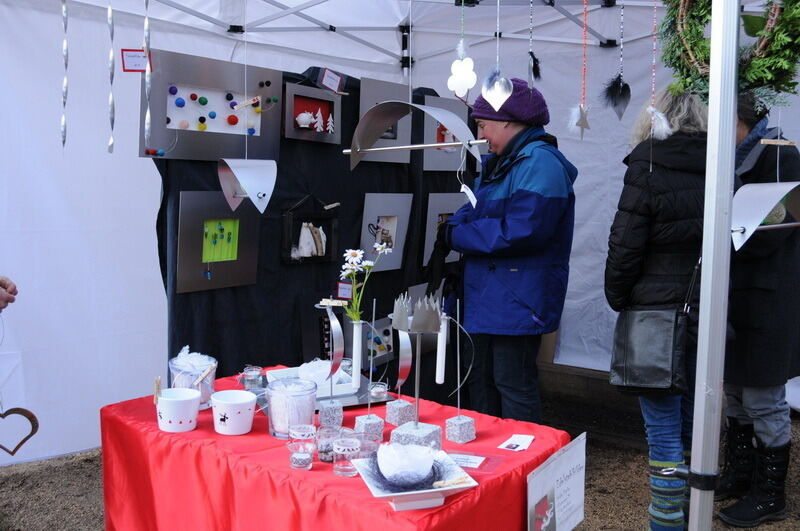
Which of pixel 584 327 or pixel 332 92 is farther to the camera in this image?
pixel 584 327

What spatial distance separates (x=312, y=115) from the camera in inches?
103

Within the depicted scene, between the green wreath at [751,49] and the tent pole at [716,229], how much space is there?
1.01 feet

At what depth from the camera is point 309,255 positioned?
2.72 metres

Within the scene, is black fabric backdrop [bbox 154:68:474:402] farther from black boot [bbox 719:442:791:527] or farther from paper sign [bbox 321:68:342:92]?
black boot [bbox 719:442:791:527]

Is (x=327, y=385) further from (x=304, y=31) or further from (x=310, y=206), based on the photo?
(x=304, y=31)

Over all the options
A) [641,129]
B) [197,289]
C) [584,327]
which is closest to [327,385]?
[197,289]

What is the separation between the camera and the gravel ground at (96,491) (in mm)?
2609

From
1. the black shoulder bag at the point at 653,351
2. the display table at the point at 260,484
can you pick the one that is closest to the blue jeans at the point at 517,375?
the black shoulder bag at the point at 653,351

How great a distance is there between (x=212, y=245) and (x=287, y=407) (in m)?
0.92

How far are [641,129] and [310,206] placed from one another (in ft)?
4.01

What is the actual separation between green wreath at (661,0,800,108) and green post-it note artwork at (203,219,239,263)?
1446 mm

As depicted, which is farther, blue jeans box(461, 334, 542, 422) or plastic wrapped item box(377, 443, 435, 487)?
blue jeans box(461, 334, 542, 422)

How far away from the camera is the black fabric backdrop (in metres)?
2.33

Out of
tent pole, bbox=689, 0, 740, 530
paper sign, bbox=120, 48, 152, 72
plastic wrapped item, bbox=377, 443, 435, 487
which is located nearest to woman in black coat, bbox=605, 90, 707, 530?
tent pole, bbox=689, 0, 740, 530
